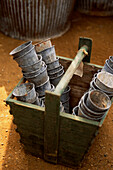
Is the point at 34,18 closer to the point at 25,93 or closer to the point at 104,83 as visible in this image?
the point at 25,93

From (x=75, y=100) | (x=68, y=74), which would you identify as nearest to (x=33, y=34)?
(x=75, y=100)

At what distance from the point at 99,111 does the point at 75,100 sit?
132 cm

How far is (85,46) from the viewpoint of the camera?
2928mm

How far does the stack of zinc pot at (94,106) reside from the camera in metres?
2.21

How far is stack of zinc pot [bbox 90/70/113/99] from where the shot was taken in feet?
8.16

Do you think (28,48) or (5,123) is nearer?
(28,48)

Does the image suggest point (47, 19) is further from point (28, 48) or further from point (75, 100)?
point (28, 48)

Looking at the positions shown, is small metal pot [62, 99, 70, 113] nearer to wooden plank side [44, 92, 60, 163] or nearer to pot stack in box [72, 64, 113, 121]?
pot stack in box [72, 64, 113, 121]

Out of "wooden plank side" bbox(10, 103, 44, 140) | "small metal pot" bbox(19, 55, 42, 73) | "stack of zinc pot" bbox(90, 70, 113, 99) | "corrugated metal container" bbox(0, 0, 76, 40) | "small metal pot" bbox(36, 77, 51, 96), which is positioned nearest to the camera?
"wooden plank side" bbox(10, 103, 44, 140)

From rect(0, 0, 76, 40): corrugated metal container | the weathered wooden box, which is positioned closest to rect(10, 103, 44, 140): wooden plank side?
the weathered wooden box

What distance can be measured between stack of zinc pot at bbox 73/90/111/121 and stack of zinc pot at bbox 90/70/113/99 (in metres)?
0.14

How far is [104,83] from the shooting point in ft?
8.63

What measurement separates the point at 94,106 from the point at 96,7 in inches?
219

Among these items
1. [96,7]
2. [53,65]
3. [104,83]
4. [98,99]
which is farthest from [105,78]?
[96,7]
